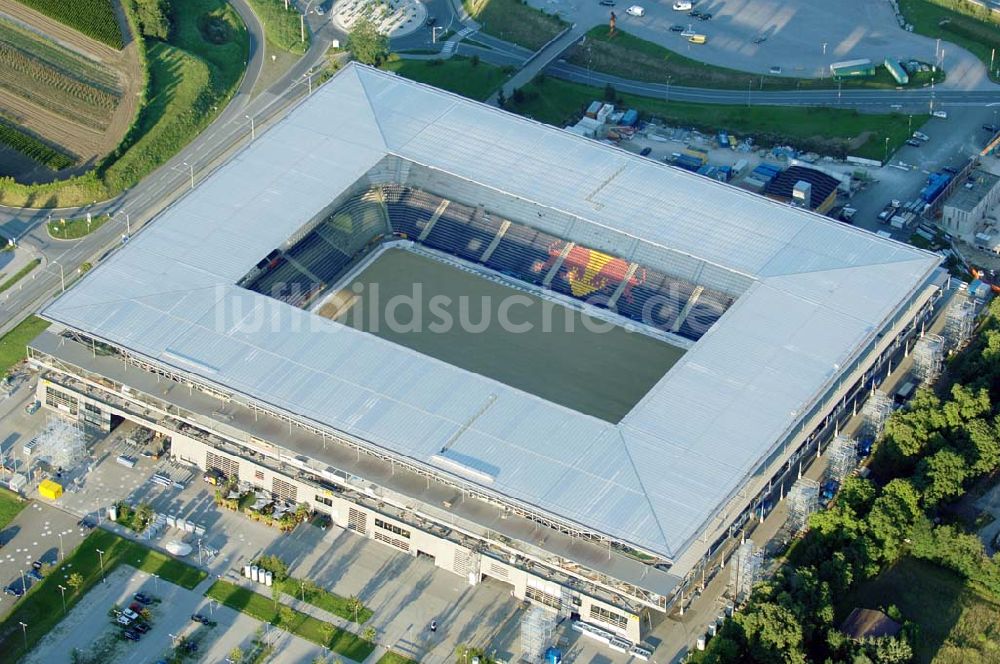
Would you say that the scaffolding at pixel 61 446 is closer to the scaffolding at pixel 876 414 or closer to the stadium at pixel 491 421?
the stadium at pixel 491 421

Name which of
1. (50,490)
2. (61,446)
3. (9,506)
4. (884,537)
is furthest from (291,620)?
(884,537)

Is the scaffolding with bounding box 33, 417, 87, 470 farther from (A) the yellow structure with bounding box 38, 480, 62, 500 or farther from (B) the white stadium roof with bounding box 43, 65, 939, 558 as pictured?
(B) the white stadium roof with bounding box 43, 65, 939, 558

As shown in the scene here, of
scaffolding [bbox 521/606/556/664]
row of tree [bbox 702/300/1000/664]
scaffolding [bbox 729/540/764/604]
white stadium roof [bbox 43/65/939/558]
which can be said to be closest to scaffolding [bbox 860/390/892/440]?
row of tree [bbox 702/300/1000/664]

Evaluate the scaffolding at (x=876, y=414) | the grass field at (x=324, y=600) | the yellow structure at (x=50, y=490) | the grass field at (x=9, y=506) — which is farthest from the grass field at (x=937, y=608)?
the grass field at (x=9, y=506)

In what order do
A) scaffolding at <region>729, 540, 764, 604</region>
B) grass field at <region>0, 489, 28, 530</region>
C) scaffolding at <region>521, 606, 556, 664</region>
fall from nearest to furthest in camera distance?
scaffolding at <region>521, 606, 556, 664</region>
scaffolding at <region>729, 540, 764, 604</region>
grass field at <region>0, 489, 28, 530</region>

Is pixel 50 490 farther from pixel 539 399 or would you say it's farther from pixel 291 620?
pixel 539 399

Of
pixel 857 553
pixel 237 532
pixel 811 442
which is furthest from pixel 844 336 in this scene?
pixel 237 532
